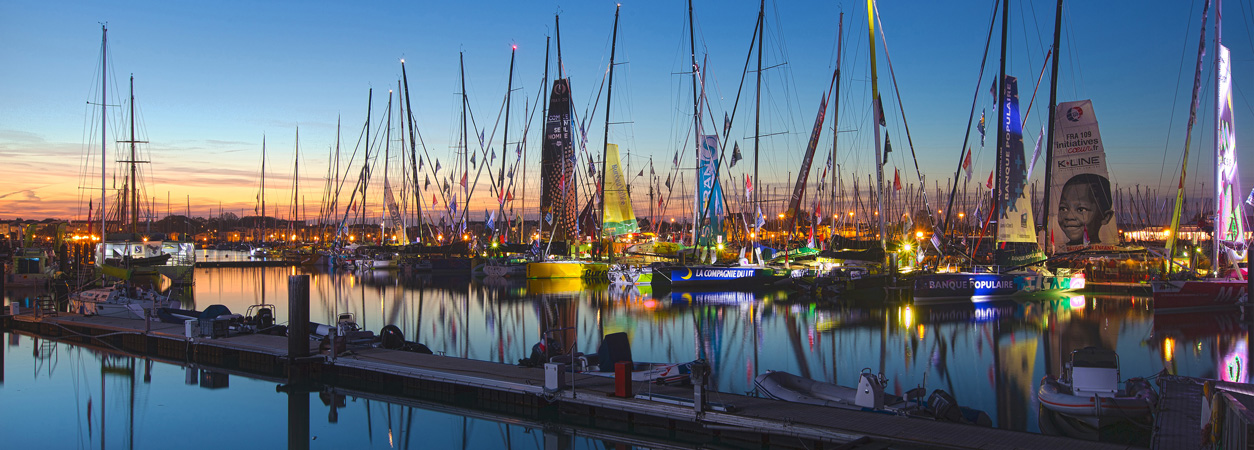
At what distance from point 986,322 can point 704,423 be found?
2383 cm

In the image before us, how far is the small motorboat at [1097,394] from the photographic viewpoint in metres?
15.1

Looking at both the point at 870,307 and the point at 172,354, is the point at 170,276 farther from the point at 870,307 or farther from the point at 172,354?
the point at 870,307

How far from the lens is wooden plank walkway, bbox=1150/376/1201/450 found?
1238cm

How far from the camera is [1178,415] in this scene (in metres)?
14.1

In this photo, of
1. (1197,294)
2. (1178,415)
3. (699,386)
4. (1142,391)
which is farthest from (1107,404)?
(1197,294)

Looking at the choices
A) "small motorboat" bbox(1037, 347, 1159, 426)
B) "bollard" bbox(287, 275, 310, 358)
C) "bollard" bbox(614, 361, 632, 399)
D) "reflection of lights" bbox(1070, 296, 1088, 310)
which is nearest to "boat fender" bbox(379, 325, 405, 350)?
"bollard" bbox(287, 275, 310, 358)

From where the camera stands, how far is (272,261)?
98438mm

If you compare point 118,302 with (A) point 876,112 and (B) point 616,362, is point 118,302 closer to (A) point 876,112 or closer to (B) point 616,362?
(B) point 616,362

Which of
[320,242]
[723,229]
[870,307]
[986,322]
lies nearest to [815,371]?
[986,322]

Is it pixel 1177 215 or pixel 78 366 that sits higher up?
pixel 1177 215

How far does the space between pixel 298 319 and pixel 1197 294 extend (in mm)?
34967

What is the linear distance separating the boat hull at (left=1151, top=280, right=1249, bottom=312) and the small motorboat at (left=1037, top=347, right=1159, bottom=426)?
2334 cm

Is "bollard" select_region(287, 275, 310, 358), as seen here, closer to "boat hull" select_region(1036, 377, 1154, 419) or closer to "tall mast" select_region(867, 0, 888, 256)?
"boat hull" select_region(1036, 377, 1154, 419)

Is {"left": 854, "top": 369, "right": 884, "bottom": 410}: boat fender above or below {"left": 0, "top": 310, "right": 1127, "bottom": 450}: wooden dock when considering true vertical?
above
